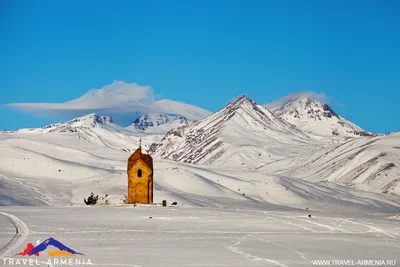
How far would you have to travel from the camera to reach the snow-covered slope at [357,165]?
135 m

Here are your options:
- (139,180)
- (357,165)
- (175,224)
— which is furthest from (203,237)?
(357,165)

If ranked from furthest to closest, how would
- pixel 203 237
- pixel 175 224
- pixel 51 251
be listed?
pixel 175 224, pixel 203 237, pixel 51 251

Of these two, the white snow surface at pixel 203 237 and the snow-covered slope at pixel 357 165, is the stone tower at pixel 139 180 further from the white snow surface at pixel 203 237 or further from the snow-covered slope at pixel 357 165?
the snow-covered slope at pixel 357 165

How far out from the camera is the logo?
819 inches

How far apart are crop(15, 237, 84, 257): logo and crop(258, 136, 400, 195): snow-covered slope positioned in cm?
10448

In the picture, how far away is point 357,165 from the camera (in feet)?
497

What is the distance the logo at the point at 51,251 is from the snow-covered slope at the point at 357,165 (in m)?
104

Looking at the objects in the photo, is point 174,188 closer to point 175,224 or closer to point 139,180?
point 139,180

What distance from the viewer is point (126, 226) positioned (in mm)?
31703

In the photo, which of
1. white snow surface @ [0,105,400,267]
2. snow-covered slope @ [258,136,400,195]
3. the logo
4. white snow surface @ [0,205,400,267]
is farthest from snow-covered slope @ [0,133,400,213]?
the logo

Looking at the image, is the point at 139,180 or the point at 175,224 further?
the point at 139,180

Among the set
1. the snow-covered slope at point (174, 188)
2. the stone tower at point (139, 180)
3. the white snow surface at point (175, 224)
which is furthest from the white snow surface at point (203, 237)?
the snow-covered slope at point (174, 188)

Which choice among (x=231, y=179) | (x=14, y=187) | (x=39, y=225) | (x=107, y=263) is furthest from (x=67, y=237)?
(x=231, y=179)

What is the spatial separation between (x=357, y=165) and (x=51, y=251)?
13667 centimetres
